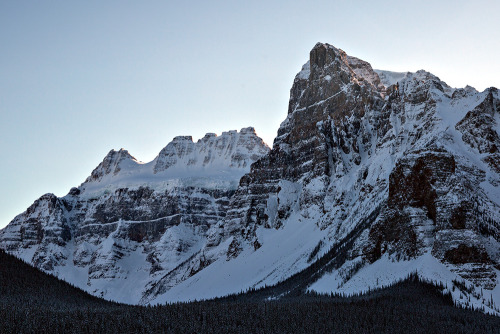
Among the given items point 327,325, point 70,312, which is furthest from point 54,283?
point 327,325

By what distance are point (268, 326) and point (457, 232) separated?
36.0 meters

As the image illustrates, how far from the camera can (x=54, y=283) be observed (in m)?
75.4

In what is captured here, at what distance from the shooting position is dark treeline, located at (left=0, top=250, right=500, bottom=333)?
2430 inches

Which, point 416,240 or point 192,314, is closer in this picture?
point 192,314

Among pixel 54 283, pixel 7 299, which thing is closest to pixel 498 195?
pixel 54 283

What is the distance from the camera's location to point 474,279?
8844 cm

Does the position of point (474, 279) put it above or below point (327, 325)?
above

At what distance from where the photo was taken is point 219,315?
79.8 m

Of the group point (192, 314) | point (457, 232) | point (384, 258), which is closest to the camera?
point (192, 314)

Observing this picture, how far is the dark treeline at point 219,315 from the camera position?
61.7 metres

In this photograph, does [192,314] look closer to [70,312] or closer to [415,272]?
[70,312]

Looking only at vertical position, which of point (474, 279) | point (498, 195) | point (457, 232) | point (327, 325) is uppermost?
point (498, 195)

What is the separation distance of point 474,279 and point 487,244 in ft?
19.9

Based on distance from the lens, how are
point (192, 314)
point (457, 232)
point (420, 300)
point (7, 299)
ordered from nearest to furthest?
1. point (7, 299)
2. point (192, 314)
3. point (420, 300)
4. point (457, 232)
